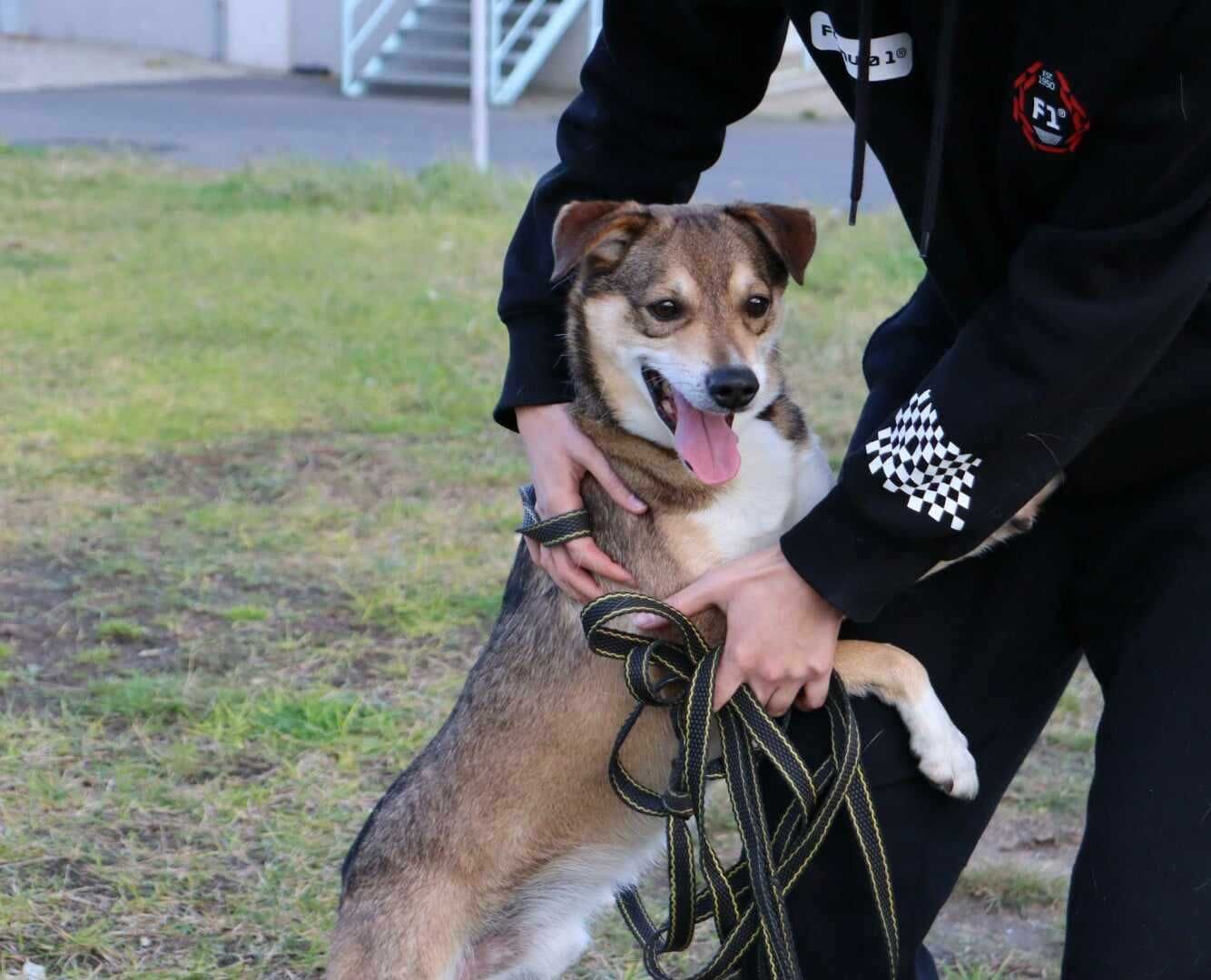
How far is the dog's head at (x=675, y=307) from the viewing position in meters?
2.76

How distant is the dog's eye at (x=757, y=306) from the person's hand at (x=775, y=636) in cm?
69

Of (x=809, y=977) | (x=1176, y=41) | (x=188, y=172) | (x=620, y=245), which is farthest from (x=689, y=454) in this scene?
(x=188, y=172)

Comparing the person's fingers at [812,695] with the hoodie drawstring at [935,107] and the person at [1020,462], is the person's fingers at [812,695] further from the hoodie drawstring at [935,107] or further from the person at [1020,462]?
the hoodie drawstring at [935,107]

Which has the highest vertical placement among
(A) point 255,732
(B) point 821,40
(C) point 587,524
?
(B) point 821,40

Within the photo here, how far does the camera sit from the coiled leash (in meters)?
2.24

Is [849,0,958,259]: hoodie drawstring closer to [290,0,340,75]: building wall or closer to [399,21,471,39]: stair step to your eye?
[399,21,471,39]: stair step

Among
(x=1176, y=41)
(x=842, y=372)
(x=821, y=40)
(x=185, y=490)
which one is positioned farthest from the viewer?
(x=842, y=372)

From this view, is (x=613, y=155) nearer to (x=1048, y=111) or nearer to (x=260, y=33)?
(x=1048, y=111)

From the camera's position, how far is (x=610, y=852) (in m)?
2.68

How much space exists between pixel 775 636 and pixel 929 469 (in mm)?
326

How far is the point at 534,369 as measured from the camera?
9.23 feet

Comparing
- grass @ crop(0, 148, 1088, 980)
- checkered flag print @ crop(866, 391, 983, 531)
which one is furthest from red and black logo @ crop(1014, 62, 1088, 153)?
grass @ crop(0, 148, 1088, 980)

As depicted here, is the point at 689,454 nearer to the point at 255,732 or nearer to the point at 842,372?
the point at 255,732

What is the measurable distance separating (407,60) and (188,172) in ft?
26.3
